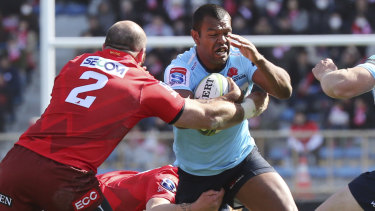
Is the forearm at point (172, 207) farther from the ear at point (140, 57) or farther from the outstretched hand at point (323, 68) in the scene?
the outstretched hand at point (323, 68)

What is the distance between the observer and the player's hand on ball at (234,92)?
504cm

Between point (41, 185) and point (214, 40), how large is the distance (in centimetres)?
163

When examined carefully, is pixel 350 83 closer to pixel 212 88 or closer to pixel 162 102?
pixel 212 88

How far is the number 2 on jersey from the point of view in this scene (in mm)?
4666

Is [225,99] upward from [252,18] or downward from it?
upward

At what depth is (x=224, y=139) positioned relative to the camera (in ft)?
17.9

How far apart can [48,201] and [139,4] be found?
10.9m

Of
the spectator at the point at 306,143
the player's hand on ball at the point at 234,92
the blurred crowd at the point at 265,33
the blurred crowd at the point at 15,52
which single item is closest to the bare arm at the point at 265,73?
the player's hand on ball at the point at 234,92

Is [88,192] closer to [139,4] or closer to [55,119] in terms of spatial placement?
[55,119]

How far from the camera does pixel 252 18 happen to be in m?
14.7

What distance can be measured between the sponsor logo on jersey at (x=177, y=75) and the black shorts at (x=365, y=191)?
1438 mm

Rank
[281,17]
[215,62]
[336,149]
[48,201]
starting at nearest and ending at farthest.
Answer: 1. [48,201]
2. [215,62]
3. [336,149]
4. [281,17]

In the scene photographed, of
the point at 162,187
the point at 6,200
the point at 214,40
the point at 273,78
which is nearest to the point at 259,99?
the point at 273,78

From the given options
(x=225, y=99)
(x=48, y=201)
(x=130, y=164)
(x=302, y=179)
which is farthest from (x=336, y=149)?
(x=48, y=201)
